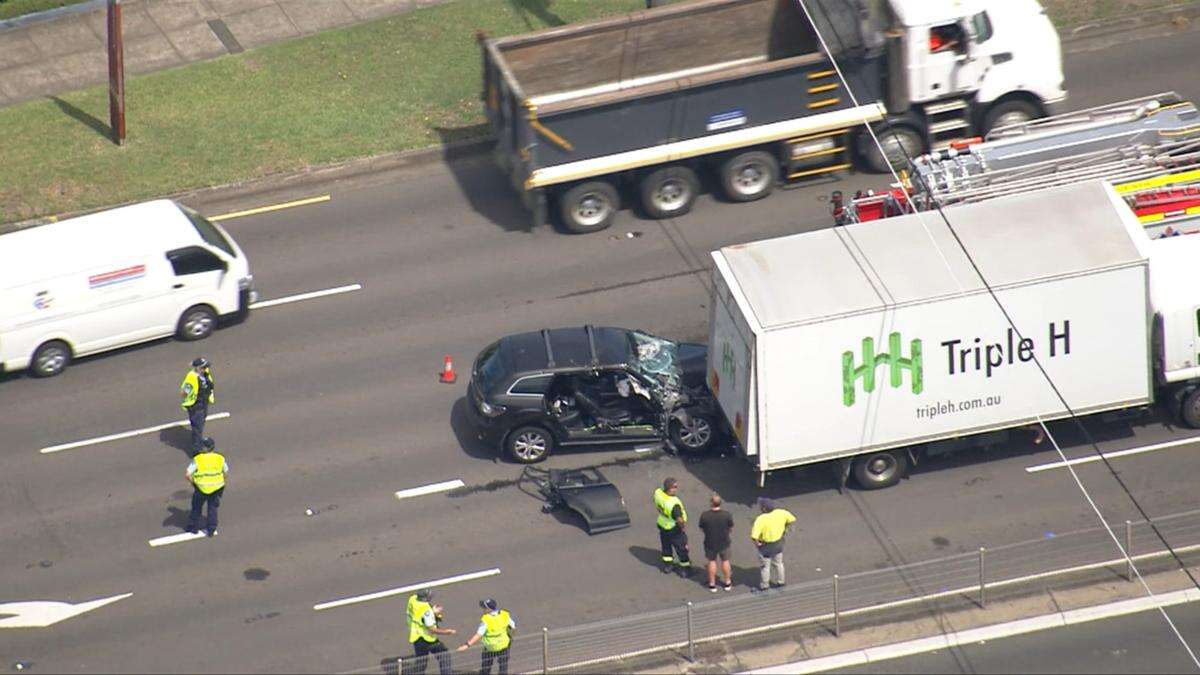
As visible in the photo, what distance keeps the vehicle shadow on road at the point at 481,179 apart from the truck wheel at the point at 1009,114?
772 cm

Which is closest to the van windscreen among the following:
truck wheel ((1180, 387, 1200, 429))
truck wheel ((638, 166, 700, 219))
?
truck wheel ((638, 166, 700, 219))

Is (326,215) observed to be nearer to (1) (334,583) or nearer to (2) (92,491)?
(2) (92,491)

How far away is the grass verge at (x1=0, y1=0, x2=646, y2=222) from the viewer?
31062 millimetres

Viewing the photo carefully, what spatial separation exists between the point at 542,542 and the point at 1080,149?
32.2 feet

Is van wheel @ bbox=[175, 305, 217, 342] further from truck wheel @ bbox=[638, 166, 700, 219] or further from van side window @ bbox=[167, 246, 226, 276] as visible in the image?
truck wheel @ bbox=[638, 166, 700, 219]

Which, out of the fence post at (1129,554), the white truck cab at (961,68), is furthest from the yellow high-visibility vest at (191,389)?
the fence post at (1129,554)

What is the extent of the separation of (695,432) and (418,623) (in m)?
5.57

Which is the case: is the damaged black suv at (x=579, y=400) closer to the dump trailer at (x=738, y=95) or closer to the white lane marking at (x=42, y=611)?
the dump trailer at (x=738, y=95)

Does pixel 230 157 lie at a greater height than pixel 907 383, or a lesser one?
greater

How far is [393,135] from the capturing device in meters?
31.8

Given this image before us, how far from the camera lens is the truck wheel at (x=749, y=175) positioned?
28766 millimetres

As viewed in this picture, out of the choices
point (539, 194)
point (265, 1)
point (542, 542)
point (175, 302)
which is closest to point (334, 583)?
point (542, 542)

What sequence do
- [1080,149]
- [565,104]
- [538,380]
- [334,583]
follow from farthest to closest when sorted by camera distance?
[565,104] < [1080,149] < [538,380] < [334,583]

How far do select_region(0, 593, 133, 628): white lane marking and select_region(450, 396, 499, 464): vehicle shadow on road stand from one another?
195 inches
